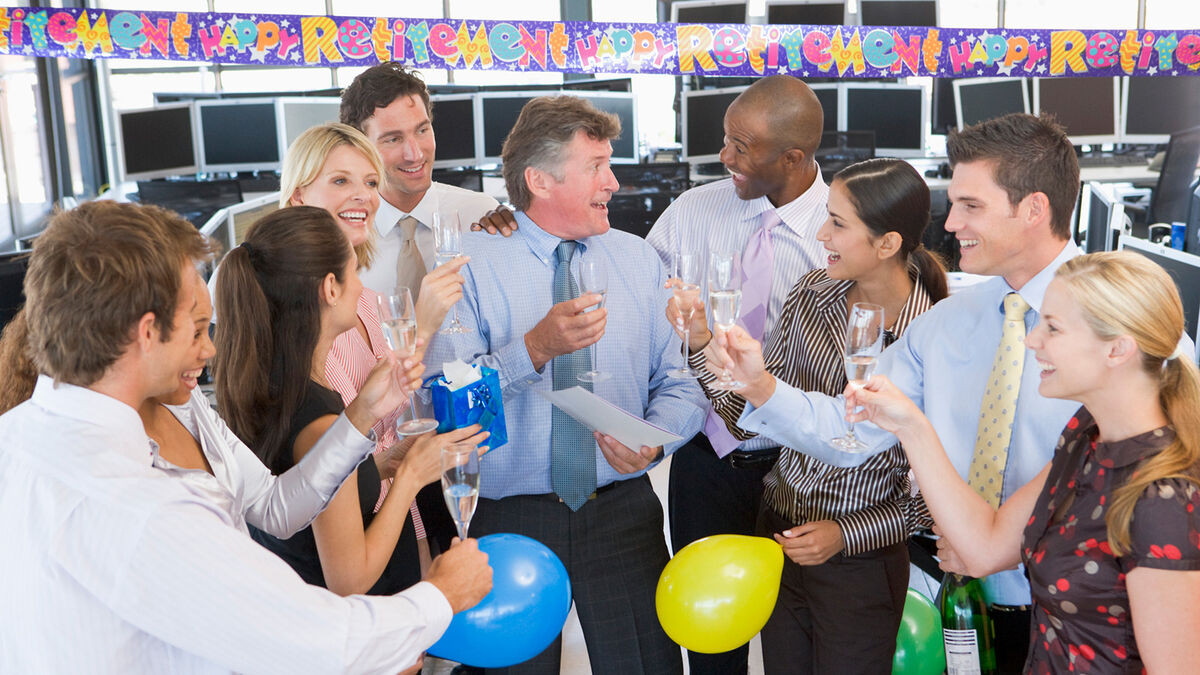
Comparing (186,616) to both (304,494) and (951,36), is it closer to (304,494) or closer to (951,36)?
(304,494)

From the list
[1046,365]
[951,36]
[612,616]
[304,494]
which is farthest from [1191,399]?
[951,36]

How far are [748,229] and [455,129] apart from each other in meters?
4.62

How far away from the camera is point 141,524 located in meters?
1.23

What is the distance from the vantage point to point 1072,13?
35.1ft

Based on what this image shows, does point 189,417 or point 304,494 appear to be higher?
point 189,417

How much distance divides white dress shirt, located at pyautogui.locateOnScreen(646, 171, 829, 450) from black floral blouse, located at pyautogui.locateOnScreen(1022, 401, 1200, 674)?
1062 mm

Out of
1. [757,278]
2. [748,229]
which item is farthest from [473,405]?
[748,229]

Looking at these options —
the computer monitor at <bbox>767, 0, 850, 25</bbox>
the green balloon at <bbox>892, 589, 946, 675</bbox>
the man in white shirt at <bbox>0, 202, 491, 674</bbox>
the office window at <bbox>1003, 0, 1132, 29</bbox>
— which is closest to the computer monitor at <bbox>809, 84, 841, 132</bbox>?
the computer monitor at <bbox>767, 0, 850, 25</bbox>

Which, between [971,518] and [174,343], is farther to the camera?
[971,518]

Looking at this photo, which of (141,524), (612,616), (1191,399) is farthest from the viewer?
(612,616)

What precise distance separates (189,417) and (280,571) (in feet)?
1.65

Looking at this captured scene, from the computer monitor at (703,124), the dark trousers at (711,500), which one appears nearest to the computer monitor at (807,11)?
the computer monitor at (703,124)

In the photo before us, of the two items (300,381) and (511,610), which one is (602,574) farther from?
(300,381)

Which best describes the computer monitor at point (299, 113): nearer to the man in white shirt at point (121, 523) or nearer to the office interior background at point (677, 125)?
the office interior background at point (677, 125)
